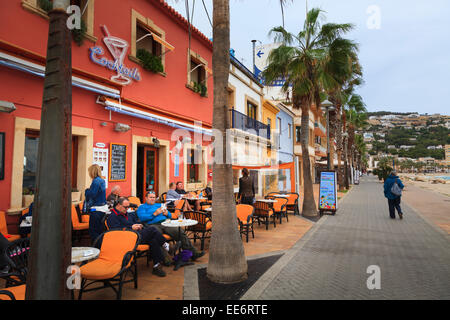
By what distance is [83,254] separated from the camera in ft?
11.6

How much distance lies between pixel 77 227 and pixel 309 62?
10.3 m

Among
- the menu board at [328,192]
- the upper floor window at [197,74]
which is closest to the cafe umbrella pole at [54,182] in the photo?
the upper floor window at [197,74]

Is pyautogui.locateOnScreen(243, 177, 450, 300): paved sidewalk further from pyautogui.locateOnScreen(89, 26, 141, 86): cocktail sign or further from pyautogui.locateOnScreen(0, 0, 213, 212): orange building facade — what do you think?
pyautogui.locateOnScreen(89, 26, 141, 86): cocktail sign

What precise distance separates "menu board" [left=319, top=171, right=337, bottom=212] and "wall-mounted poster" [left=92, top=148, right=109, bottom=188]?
8540 mm

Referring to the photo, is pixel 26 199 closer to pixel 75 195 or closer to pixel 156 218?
pixel 75 195

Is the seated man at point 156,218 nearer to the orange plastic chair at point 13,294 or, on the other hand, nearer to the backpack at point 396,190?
the orange plastic chair at point 13,294

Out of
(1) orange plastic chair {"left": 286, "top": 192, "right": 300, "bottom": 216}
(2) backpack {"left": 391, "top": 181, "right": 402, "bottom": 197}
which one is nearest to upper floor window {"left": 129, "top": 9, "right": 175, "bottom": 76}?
(1) orange plastic chair {"left": 286, "top": 192, "right": 300, "bottom": 216}

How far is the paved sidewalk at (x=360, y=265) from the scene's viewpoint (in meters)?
3.88

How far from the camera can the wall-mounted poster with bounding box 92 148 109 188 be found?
7.52 meters

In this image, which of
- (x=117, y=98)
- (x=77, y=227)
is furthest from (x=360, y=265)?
(x=117, y=98)

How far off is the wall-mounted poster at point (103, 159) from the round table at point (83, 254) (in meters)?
4.17

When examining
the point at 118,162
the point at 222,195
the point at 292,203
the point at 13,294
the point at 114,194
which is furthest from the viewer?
the point at 292,203

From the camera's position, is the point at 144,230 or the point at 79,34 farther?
the point at 79,34

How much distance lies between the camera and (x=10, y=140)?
5.66m
